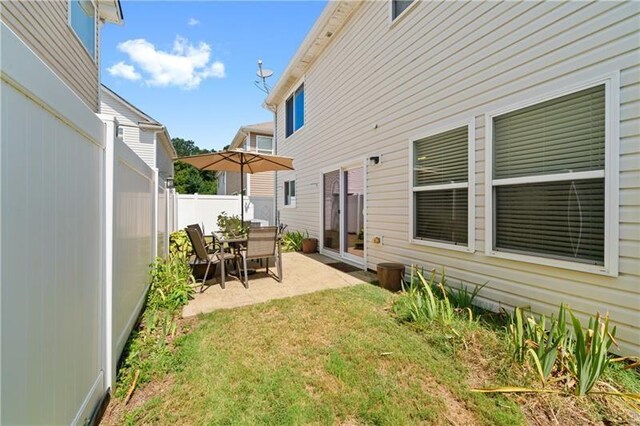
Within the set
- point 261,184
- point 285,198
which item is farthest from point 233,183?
point 285,198

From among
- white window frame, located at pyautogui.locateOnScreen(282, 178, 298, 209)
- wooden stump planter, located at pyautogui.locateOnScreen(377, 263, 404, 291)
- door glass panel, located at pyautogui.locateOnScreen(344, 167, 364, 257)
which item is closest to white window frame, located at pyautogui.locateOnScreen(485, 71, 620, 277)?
wooden stump planter, located at pyautogui.locateOnScreen(377, 263, 404, 291)

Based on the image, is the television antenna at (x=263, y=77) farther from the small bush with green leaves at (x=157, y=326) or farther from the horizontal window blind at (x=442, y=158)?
the small bush with green leaves at (x=157, y=326)

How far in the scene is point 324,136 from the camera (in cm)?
816

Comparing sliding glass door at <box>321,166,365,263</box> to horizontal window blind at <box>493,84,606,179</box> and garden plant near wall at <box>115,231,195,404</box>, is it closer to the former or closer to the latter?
horizontal window blind at <box>493,84,606,179</box>

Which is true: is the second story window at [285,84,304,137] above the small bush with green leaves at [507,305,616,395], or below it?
above

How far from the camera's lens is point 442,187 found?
14.6 feet

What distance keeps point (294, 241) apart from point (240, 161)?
354cm

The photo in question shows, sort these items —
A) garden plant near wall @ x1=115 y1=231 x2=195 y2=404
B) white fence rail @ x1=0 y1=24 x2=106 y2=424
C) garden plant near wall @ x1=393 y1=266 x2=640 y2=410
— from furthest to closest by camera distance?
1. garden plant near wall @ x1=115 y1=231 x2=195 y2=404
2. garden plant near wall @ x1=393 y1=266 x2=640 y2=410
3. white fence rail @ x1=0 y1=24 x2=106 y2=424

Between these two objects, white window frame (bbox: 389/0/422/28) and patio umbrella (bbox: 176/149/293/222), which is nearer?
white window frame (bbox: 389/0/422/28)

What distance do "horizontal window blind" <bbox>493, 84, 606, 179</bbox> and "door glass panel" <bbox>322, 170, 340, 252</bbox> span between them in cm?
427

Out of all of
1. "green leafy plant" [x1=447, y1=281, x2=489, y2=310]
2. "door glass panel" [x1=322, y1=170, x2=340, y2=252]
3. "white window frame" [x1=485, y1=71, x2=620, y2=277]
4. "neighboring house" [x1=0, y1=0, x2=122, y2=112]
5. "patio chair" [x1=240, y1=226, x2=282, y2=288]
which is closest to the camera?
"white window frame" [x1=485, y1=71, x2=620, y2=277]

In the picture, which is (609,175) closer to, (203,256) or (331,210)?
(203,256)

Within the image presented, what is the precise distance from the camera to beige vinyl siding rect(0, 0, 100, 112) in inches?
Answer: 163

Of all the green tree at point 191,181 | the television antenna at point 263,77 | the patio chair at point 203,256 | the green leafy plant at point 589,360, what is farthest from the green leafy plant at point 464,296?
the green tree at point 191,181
